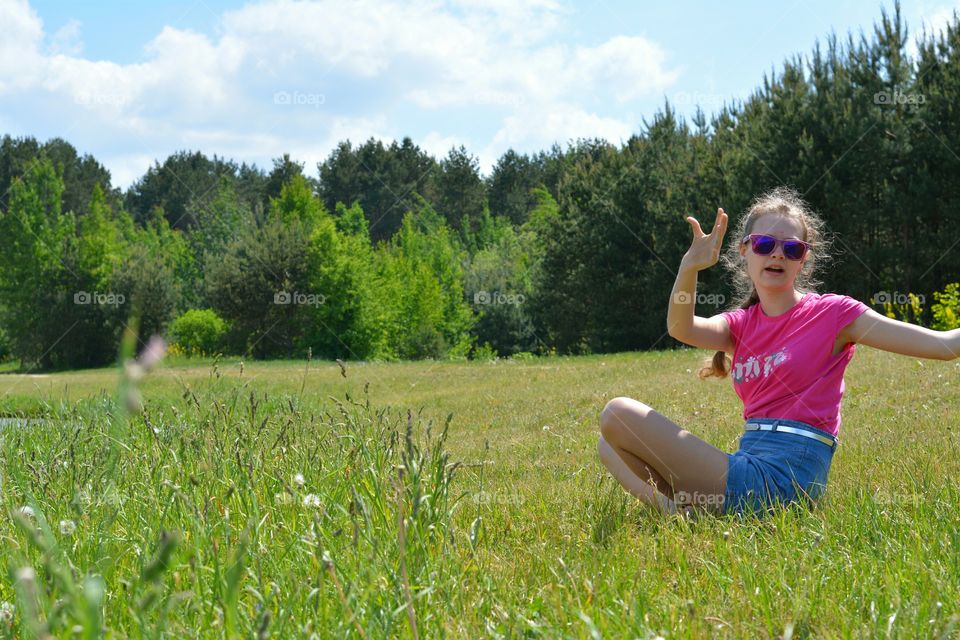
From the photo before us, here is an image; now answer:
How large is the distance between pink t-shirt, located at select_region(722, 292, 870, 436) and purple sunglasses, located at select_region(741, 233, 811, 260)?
0.22m

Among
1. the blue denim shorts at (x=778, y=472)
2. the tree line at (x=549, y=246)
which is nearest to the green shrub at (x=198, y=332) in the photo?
the tree line at (x=549, y=246)

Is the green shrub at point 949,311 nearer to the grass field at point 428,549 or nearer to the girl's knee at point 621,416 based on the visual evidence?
the grass field at point 428,549

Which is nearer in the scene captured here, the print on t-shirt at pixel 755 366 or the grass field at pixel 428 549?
the grass field at pixel 428 549

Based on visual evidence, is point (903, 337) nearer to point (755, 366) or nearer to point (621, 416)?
point (755, 366)

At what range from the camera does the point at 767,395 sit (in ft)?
12.1

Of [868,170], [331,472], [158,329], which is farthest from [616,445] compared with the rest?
[158,329]

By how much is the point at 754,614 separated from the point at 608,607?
0.40 metres

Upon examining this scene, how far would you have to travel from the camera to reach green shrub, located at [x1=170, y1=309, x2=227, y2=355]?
35531mm

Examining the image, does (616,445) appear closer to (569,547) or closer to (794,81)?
(569,547)

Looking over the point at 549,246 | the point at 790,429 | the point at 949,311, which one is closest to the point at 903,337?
the point at 790,429

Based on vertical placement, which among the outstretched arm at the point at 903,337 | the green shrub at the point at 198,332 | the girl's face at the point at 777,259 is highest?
the girl's face at the point at 777,259

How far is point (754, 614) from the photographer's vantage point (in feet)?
7.69

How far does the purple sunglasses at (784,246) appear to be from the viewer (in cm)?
367

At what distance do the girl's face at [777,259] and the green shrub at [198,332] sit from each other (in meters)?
33.6
